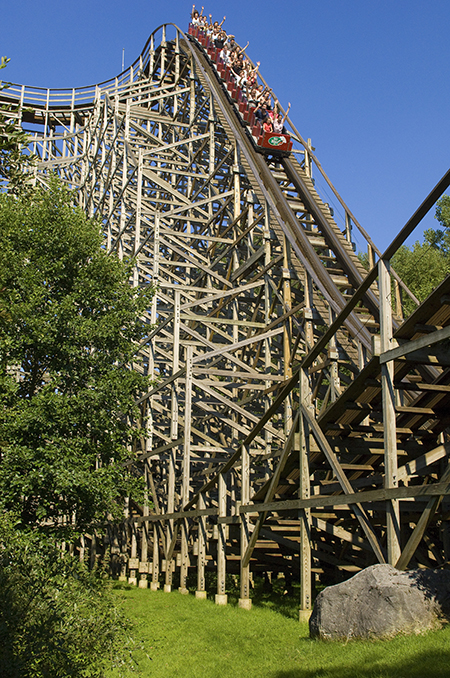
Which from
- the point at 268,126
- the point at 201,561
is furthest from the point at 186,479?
the point at 268,126

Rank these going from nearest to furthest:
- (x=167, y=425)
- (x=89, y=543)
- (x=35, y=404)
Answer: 1. (x=35, y=404)
2. (x=167, y=425)
3. (x=89, y=543)

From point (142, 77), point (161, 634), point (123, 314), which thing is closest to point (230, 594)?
point (161, 634)

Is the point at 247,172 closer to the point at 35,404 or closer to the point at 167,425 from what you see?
the point at 167,425

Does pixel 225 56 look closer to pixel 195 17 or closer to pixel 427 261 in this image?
pixel 195 17

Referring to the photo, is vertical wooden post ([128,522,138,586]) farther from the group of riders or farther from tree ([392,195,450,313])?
tree ([392,195,450,313])

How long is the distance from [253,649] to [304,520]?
1949 millimetres

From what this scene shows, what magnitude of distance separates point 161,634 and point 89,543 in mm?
13908

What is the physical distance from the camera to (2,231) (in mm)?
15219

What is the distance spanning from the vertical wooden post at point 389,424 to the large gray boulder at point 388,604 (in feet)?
1.47

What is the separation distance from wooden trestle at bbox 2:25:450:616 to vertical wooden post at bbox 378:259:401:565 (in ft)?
0.06

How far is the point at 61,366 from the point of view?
47.2ft

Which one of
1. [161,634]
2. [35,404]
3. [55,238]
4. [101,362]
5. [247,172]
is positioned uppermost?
[247,172]

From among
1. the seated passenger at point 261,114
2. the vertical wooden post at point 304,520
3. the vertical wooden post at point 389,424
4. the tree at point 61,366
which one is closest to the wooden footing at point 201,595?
the tree at point 61,366

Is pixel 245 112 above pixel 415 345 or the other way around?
above
